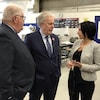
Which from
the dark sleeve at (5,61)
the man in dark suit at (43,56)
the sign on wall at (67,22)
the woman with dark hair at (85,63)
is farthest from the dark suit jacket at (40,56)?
the sign on wall at (67,22)

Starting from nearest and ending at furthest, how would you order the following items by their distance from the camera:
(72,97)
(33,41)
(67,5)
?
(33,41) → (72,97) → (67,5)

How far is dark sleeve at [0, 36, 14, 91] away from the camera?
1.70m

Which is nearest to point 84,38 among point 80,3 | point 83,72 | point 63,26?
point 83,72

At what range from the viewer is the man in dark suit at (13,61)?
170 centimetres

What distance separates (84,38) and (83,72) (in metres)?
0.42

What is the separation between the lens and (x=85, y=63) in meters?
2.63

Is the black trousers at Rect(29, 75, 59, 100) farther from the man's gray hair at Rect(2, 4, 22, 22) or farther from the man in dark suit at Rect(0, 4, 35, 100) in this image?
the man's gray hair at Rect(2, 4, 22, 22)

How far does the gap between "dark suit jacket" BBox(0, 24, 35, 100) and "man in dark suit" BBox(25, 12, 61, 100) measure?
0.68m

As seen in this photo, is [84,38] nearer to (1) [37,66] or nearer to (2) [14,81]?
(1) [37,66]

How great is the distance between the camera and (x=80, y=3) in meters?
8.17

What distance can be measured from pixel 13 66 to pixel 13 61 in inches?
1.9

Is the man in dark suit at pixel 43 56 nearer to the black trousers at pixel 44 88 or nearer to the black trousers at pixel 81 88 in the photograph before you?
the black trousers at pixel 44 88

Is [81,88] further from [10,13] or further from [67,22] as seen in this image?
[67,22]

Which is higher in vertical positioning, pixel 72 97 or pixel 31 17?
pixel 31 17
